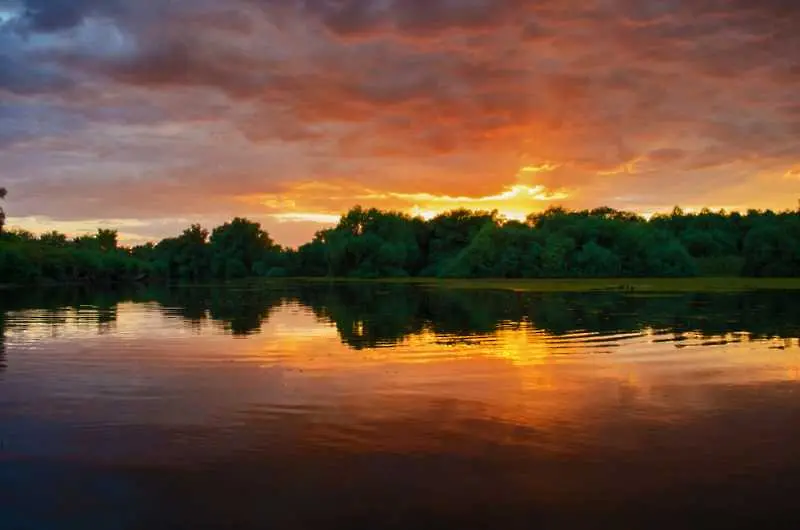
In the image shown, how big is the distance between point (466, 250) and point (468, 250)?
1.03m

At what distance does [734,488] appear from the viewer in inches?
361

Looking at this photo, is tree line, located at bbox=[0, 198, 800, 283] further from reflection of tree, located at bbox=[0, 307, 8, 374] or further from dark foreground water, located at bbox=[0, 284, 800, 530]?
dark foreground water, located at bbox=[0, 284, 800, 530]

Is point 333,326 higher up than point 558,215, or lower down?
lower down

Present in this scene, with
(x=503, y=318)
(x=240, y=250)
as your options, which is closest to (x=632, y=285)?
(x=503, y=318)

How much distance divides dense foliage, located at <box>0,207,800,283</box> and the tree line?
216mm

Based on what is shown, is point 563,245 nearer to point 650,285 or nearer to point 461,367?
point 650,285

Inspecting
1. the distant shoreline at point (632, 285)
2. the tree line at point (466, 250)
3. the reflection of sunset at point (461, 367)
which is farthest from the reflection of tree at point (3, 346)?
the tree line at point (466, 250)

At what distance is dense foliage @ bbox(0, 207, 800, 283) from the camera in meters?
116

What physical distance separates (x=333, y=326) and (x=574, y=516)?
2426cm

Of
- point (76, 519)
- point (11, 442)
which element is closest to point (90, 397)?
point (11, 442)

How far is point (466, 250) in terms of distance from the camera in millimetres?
Answer: 129000

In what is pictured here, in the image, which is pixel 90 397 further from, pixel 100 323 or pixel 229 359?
pixel 100 323

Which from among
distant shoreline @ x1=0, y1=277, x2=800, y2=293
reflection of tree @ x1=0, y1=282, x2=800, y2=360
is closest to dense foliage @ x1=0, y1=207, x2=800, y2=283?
distant shoreline @ x1=0, y1=277, x2=800, y2=293

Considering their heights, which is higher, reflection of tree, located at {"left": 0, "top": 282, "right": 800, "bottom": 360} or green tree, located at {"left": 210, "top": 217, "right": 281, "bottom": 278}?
green tree, located at {"left": 210, "top": 217, "right": 281, "bottom": 278}
